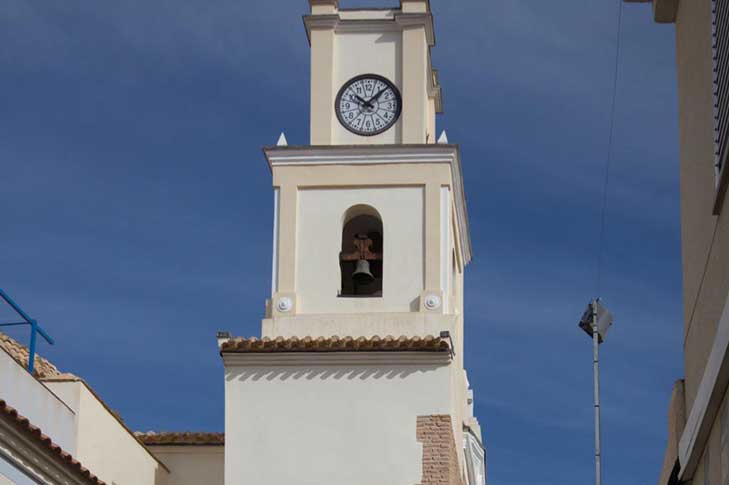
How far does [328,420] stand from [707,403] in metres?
13.1

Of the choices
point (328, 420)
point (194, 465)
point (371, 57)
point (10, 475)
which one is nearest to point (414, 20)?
point (371, 57)

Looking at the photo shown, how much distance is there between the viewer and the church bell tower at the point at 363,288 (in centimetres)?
2083

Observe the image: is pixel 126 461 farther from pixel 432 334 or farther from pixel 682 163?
pixel 682 163

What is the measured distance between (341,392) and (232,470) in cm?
182

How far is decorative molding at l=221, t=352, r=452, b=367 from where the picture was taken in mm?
20969

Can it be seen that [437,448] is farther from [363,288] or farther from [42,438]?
[42,438]

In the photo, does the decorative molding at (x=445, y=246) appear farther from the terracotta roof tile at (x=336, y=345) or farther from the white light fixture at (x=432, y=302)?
the terracotta roof tile at (x=336, y=345)

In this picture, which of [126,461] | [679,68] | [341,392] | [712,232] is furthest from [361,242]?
[712,232]

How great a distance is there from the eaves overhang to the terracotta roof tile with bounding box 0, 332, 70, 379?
15.5 feet

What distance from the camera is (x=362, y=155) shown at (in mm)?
23266

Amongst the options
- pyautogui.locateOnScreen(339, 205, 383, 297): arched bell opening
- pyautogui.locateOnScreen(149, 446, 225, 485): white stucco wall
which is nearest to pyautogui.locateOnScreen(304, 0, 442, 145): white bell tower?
pyautogui.locateOnScreen(339, 205, 383, 297): arched bell opening

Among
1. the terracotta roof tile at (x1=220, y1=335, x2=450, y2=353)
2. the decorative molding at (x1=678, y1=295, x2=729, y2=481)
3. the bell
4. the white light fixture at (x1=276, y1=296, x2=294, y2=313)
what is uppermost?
the bell

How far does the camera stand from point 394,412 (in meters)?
20.9

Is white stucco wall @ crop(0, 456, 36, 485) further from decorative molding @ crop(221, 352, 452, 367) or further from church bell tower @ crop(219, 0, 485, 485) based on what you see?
decorative molding @ crop(221, 352, 452, 367)
